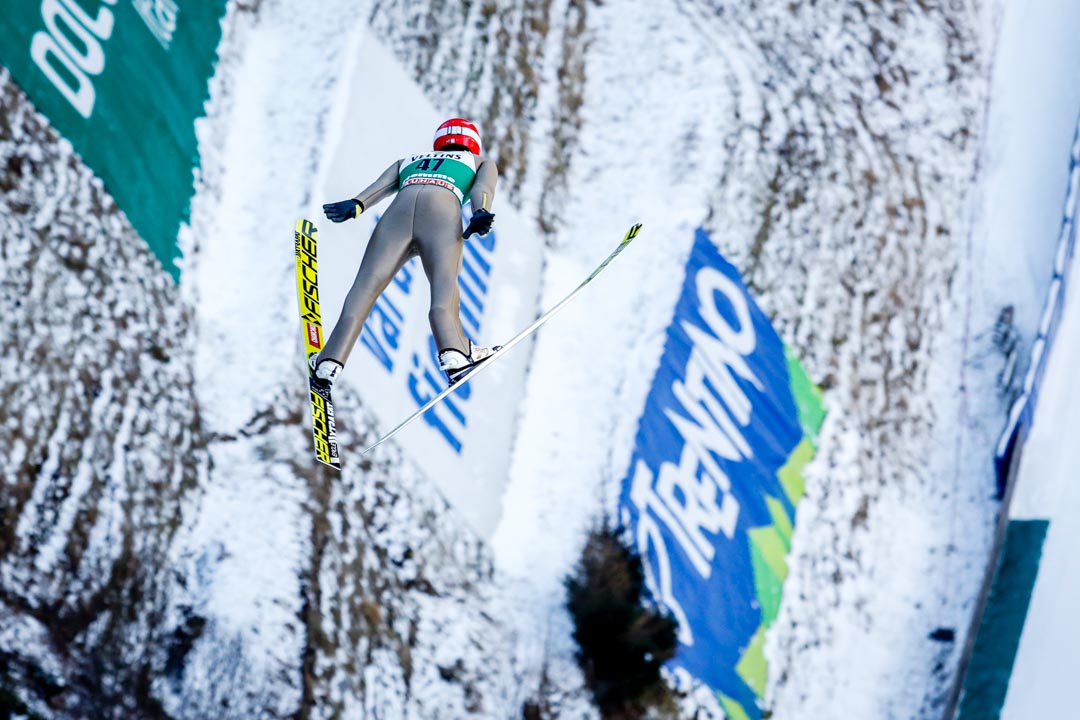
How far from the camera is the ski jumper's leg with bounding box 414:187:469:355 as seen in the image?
6.84 metres

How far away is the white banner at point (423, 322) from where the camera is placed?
12.2 meters

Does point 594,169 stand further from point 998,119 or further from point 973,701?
point 973,701

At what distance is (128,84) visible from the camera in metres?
12.4

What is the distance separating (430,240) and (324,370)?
1.02 meters

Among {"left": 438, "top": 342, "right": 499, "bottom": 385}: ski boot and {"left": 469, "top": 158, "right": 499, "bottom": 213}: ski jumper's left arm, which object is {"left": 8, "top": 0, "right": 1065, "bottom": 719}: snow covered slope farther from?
{"left": 469, "top": 158, "right": 499, "bottom": 213}: ski jumper's left arm

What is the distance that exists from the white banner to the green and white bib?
401cm

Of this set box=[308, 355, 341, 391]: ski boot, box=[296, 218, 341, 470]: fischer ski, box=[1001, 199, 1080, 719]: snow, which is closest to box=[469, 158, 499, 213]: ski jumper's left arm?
box=[296, 218, 341, 470]: fischer ski

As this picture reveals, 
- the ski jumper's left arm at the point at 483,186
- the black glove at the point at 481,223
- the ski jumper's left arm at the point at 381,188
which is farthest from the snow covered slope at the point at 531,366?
the black glove at the point at 481,223

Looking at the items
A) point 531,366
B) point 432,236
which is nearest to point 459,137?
point 432,236

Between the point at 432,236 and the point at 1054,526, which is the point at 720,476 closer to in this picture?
the point at 1054,526

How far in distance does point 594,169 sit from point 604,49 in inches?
78.4

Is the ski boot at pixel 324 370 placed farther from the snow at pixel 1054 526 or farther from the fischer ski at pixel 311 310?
the snow at pixel 1054 526

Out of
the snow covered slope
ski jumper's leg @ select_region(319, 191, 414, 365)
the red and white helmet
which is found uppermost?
the snow covered slope

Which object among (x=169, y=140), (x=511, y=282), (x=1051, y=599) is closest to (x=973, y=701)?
(x=1051, y=599)
